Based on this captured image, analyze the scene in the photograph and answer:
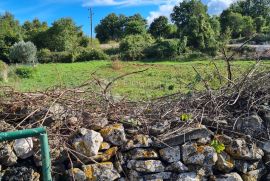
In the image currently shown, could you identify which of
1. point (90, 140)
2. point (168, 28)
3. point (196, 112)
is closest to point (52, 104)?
point (90, 140)

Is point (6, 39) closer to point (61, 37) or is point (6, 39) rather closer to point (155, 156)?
point (61, 37)

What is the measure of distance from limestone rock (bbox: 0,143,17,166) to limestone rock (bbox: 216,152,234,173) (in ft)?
5.30

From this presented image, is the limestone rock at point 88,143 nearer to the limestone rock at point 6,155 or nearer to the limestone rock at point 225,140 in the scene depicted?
the limestone rock at point 6,155

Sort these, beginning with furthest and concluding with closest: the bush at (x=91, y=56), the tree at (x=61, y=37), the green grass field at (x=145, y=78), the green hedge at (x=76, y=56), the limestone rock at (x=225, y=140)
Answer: the tree at (x=61, y=37)
the bush at (x=91, y=56)
the green hedge at (x=76, y=56)
the green grass field at (x=145, y=78)
the limestone rock at (x=225, y=140)

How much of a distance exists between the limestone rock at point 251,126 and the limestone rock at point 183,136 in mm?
389

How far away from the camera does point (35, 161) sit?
3324mm

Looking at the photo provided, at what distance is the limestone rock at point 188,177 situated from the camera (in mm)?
3496

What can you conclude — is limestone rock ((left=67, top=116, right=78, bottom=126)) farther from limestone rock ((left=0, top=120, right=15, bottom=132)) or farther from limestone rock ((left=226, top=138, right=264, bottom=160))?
limestone rock ((left=226, top=138, right=264, bottom=160))

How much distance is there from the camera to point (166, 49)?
43.2 metres

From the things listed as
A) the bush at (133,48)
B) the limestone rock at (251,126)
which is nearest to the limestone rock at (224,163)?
the limestone rock at (251,126)

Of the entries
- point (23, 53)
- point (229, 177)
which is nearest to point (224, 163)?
point (229, 177)

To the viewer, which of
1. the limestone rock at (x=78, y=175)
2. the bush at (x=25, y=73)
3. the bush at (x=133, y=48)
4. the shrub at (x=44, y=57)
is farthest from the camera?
the bush at (x=133, y=48)

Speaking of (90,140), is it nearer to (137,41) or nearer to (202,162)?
(202,162)

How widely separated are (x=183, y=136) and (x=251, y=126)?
683 millimetres
